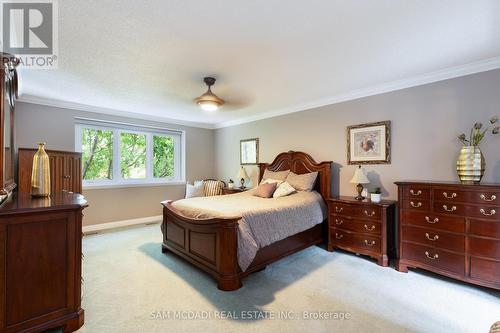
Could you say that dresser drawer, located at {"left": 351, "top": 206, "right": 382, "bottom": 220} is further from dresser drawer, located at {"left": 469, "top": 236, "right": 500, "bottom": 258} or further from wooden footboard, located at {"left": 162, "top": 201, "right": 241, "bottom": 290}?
wooden footboard, located at {"left": 162, "top": 201, "right": 241, "bottom": 290}

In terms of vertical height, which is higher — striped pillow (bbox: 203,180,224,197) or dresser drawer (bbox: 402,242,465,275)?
striped pillow (bbox: 203,180,224,197)

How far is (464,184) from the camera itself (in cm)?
237

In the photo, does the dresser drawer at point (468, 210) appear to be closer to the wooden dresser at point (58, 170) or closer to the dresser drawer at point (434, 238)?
the dresser drawer at point (434, 238)

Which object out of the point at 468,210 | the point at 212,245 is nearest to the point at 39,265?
the point at 212,245

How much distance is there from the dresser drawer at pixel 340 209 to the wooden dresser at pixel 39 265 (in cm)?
296

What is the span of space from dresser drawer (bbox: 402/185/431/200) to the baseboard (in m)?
4.54

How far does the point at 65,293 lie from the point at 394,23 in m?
3.23

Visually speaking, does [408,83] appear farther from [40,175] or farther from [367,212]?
[40,175]

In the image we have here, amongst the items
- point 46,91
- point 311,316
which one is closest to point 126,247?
point 46,91

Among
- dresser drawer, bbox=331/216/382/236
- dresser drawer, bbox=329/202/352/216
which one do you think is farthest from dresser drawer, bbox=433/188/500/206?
dresser drawer, bbox=329/202/352/216

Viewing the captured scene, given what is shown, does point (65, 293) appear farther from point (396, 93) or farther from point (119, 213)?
point (396, 93)

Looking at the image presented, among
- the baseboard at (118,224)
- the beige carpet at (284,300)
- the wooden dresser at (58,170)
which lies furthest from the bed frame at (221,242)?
the baseboard at (118,224)

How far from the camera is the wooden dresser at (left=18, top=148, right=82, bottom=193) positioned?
3.20 metres

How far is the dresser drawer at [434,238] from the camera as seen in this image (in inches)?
95.3
